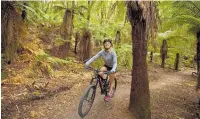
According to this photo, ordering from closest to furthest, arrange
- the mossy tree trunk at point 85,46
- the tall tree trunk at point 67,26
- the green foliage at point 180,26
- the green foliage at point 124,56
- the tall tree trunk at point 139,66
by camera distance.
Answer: the tall tree trunk at point 139,66 < the green foliage at point 180,26 < the tall tree trunk at point 67,26 < the mossy tree trunk at point 85,46 < the green foliage at point 124,56

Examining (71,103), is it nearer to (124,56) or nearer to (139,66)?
(139,66)

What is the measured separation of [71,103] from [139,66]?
2126mm

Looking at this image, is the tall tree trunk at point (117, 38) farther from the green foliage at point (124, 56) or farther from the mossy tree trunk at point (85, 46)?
the mossy tree trunk at point (85, 46)

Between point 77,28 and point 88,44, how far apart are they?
3.91 feet

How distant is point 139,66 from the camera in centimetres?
619

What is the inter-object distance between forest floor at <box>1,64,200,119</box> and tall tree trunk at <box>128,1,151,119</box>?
328mm

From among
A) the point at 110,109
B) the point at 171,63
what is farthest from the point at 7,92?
the point at 171,63

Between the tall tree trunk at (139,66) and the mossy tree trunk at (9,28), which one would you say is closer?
the tall tree trunk at (139,66)

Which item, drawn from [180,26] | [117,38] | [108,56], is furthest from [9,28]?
[117,38]

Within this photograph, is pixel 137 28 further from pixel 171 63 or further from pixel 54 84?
pixel 171 63

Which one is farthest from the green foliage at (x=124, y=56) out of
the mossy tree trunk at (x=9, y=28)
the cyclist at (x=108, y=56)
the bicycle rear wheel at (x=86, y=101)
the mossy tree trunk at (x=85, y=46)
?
the bicycle rear wheel at (x=86, y=101)

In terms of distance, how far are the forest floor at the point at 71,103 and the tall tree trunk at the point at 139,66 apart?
1.08 feet

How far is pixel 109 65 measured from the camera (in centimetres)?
646

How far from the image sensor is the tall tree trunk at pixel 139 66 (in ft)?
19.2
